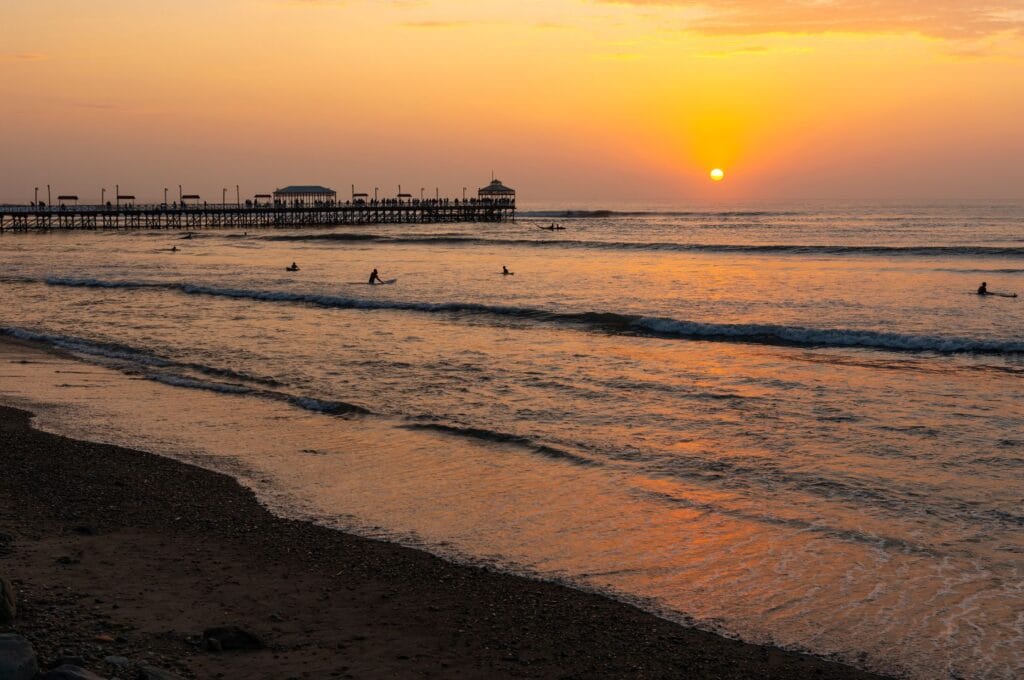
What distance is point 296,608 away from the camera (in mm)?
6945

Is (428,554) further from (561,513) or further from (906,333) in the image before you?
(906,333)

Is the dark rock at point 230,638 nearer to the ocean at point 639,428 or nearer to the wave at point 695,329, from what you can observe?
the ocean at point 639,428

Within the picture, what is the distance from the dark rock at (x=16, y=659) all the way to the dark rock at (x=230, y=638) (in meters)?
1.27

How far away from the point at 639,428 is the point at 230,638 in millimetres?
8021

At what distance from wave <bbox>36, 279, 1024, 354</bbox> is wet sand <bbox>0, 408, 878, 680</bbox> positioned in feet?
55.2

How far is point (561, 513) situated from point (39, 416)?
8.56 m

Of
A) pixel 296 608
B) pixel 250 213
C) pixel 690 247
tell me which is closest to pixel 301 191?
pixel 250 213

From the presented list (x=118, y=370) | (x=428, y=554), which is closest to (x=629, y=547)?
(x=428, y=554)

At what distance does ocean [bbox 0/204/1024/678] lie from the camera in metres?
7.70

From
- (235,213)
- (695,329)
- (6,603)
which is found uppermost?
(235,213)

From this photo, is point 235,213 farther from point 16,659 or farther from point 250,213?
point 16,659

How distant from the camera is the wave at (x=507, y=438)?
11712 millimetres

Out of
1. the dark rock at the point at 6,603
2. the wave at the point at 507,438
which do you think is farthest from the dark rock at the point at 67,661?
the wave at the point at 507,438

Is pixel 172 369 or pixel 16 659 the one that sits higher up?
pixel 16 659
